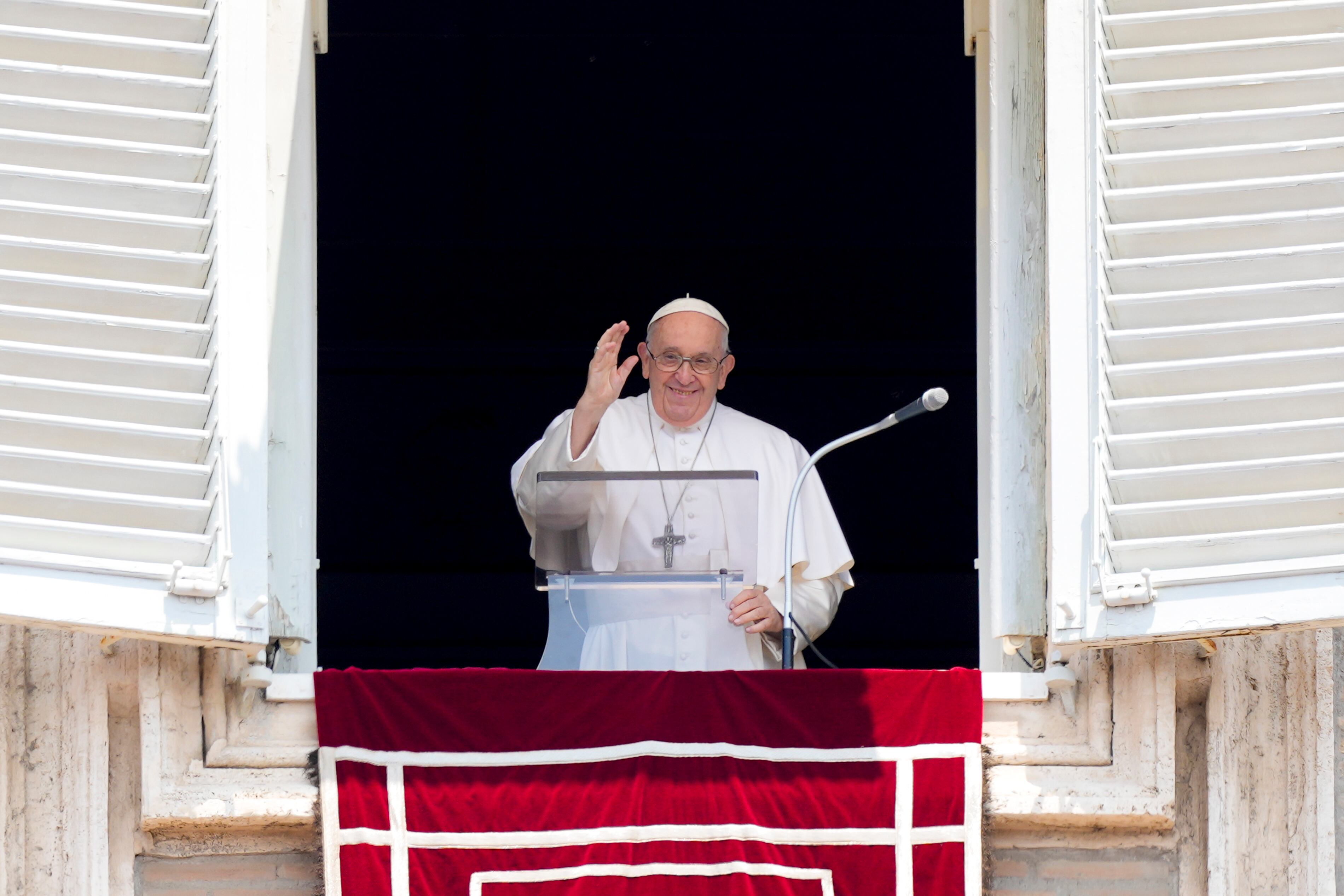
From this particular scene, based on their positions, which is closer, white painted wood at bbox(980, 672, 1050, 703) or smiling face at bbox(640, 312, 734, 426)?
white painted wood at bbox(980, 672, 1050, 703)

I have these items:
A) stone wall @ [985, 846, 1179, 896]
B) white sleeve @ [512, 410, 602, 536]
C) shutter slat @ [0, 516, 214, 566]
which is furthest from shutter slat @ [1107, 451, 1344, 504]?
shutter slat @ [0, 516, 214, 566]

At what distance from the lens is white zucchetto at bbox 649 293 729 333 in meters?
4.93

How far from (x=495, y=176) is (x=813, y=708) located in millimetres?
3389

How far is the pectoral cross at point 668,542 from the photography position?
13.8ft

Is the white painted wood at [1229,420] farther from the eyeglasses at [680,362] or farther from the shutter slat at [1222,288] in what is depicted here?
the eyeglasses at [680,362]

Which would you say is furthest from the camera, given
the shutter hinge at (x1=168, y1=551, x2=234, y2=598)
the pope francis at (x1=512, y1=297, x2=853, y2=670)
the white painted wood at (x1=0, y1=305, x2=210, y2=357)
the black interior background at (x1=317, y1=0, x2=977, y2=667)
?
the black interior background at (x1=317, y1=0, x2=977, y2=667)

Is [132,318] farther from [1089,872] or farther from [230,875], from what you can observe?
[1089,872]

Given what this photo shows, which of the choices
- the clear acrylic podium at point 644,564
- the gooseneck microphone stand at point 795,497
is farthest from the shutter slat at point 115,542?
the gooseneck microphone stand at point 795,497

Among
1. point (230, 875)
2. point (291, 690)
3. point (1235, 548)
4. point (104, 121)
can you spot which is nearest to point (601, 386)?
point (291, 690)

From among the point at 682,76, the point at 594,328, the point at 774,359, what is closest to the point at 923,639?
the point at 774,359

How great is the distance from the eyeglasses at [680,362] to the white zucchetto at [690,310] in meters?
0.09

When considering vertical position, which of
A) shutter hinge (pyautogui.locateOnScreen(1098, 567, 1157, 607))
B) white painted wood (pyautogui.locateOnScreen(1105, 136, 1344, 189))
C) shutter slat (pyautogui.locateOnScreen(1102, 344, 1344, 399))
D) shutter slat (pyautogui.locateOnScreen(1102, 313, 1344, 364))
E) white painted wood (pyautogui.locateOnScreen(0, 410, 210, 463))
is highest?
white painted wood (pyautogui.locateOnScreen(1105, 136, 1344, 189))

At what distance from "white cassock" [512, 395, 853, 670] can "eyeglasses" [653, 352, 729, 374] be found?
6.4 inches

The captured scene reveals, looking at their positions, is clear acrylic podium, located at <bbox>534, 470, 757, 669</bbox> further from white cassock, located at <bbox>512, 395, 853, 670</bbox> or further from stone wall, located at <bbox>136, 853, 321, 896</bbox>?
stone wall, located at <bbox>136, 853, 321, 896</bbox>
